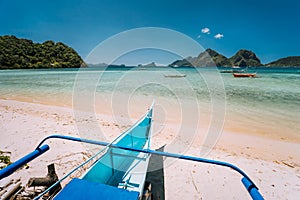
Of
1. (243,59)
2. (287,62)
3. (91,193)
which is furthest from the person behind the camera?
(287,62)

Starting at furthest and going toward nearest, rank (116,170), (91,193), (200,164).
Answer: (200,164) → (116,170) → (91,193)

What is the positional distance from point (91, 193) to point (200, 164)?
111 inches

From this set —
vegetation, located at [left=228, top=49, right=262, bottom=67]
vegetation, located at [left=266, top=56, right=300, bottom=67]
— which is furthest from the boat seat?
vegetation, located at [left=266, top=56, right=300, bottom=67]

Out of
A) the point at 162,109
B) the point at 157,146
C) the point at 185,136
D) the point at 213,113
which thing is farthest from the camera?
the point at 162,109

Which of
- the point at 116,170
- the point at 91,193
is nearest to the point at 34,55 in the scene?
the point at 116,170

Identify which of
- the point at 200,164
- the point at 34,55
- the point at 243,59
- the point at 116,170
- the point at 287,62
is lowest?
the point at 200,164

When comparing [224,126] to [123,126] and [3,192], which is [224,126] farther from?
[3,192]

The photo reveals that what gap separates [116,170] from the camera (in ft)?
8.23

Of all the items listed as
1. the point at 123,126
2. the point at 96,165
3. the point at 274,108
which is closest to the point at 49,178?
the point at 96,165

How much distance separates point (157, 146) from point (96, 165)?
2497mm

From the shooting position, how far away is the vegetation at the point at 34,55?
50659mm

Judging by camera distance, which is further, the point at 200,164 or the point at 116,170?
the point at 200,164

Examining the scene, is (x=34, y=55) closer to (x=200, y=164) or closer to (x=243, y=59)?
(x=200, y=164)

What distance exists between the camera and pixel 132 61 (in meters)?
7.19
